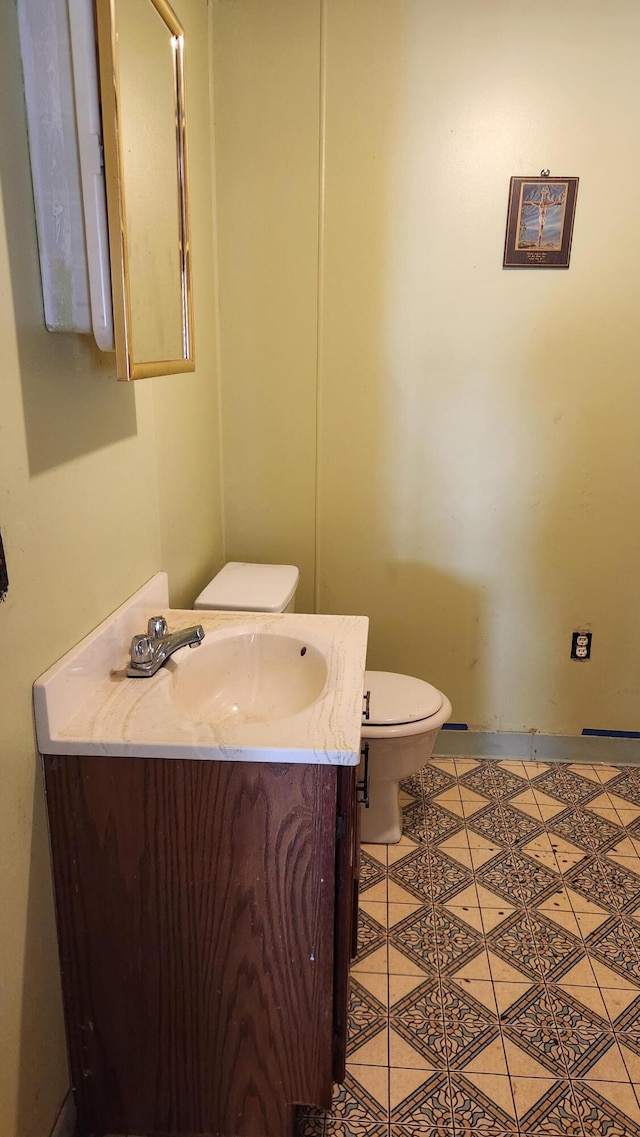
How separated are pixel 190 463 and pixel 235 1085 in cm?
139

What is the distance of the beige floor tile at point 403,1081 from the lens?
1.43 meters

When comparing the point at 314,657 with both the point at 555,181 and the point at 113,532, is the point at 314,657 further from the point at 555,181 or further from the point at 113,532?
the point at 555,181

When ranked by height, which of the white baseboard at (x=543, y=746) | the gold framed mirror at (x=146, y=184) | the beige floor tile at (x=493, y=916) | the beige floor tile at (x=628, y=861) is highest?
the gold framed mirror at (x=146, y=184)

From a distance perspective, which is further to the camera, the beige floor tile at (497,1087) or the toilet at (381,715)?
the toilet at (381,715)

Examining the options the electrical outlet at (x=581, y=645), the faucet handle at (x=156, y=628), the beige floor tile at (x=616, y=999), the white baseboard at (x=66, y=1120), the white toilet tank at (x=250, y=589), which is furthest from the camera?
the electrical outlet at (x=581, y=645)

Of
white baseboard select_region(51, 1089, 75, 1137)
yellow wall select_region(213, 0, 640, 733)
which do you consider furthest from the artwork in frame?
white baseboard select_region(51, 1089, 75, 1137)

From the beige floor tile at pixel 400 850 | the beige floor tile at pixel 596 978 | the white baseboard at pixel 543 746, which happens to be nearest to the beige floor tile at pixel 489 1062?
the beige floor tile at pixel 596 978

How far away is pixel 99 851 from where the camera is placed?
1183 mm

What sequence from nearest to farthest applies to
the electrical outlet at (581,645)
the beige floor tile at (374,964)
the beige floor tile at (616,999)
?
the beige floor tile at (616,999) → the beige floor tile at (374,964) → the electrical outlet at (581,645)

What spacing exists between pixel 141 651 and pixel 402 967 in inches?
39.3

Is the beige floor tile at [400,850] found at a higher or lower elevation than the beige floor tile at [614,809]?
higher

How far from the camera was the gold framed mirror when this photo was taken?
1044 mm

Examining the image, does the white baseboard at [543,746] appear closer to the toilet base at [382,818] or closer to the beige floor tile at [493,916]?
the toilet base at [382,818]

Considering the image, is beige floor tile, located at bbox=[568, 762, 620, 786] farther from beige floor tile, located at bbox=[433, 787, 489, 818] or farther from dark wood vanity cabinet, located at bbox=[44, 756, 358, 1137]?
dark wood vanity cabinet, located at bbox=[44, 756, 358, 1137]
